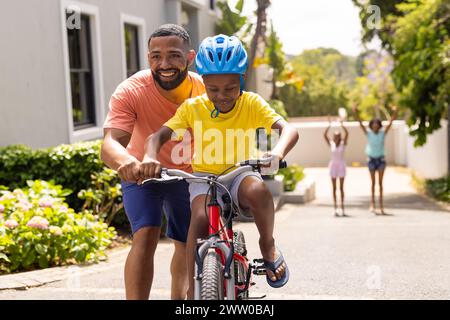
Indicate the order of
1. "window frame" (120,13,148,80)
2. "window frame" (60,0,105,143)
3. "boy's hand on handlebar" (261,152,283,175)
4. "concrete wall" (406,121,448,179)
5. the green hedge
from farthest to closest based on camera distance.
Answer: "concrete wall" (406,121,448,179)
"window frame" (120,13,148,80)
"window frame" (60,0,105,143)
the green hedge
"boy's hand on handlebar" (261,152,283,175)

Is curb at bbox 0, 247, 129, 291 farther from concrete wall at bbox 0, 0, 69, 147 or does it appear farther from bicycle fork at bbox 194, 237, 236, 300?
bicycle fork at bbox 194, 237, 236, 300

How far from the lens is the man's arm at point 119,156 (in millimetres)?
3096

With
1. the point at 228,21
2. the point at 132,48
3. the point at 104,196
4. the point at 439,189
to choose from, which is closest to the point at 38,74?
the point at 104,196

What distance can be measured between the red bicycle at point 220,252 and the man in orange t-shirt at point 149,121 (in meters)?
0.57

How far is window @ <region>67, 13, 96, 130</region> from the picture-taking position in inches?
410

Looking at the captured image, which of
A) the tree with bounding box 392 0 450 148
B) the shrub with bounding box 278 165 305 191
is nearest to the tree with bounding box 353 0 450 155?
the tree with bounding box 392 0 450 148

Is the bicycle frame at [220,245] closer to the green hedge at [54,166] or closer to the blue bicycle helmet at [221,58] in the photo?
the blue bicycle helmet at [221,58]

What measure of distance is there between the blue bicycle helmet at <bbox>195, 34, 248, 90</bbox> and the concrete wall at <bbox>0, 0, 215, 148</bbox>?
540 centimetres

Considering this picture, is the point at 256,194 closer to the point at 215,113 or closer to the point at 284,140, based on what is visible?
the point at 284,140

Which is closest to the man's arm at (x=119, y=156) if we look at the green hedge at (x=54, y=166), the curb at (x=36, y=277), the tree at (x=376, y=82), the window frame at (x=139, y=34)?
the curb at (x=36, y=277)

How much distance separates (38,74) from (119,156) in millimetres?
6160

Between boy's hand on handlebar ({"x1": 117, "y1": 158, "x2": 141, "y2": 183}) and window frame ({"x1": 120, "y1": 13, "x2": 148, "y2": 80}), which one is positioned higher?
window frame ({"x1": 120, "y1": 13, "x2": 148, "y2": 80})
